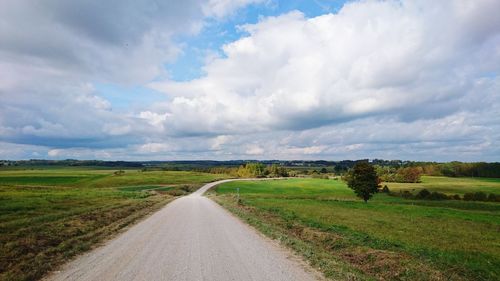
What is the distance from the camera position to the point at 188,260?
1075cm

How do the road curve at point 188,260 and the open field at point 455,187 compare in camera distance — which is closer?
the road curve at point 188,260

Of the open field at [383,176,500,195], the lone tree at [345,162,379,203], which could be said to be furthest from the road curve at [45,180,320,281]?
the open field at [383,176,500,195]

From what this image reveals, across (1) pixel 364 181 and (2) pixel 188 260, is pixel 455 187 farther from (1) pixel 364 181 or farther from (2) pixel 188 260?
(2) pixel 188 260

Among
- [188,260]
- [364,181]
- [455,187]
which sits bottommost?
[455,187]

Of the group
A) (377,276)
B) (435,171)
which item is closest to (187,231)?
(377,276)

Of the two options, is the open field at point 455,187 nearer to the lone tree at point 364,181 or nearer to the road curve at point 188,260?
the lone tree at point 364,181

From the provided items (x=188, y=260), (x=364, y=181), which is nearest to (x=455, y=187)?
(x=364, y=181)

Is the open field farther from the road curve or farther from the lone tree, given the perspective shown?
the road curve

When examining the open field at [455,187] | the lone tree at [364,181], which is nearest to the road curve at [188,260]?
the lone tree at [364,181]

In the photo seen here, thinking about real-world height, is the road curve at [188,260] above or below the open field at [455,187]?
above

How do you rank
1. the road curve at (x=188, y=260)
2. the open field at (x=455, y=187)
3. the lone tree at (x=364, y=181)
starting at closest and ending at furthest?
1. the road curve at (x=188, y=260)
2. the lone tree at (x=364, y=181)
3. the open field at (x=455, y=187)

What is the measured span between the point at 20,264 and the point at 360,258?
10.9m

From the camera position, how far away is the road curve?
900 centimetres

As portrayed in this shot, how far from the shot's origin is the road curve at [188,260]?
9.00 meters
